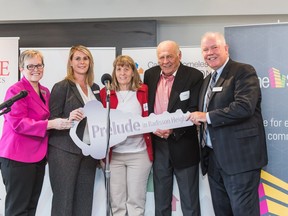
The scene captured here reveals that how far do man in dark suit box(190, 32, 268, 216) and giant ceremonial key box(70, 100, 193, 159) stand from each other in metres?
0.23

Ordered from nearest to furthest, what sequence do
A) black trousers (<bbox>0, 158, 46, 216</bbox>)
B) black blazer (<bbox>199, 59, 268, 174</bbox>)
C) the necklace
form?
1. black blazer (<bbox>199, 59, 268, 174</bbox>)
2. black trousers (<bbox>0, 158, 46, 216</bbox>)
3. the necklace

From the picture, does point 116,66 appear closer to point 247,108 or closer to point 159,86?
point 159,86

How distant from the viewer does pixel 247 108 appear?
7.48 feet

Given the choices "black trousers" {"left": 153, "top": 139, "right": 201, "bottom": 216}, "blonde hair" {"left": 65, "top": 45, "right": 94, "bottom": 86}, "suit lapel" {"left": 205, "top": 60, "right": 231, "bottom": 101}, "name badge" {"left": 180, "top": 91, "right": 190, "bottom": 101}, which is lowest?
"black trousers" {"left": 153, "top": 139, "right": 201, "bottom": 216}

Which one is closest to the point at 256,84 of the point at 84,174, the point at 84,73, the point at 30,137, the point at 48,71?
the point at 84,73

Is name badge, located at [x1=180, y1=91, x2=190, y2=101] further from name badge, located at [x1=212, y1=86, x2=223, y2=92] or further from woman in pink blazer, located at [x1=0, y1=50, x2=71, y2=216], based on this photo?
woman in pink blazer, located at [x1=0, y1=50, x2=71, y2=216]

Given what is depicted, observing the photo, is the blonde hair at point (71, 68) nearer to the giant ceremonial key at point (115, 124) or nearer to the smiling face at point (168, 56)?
the giant ceremonial key at point (115, 124)

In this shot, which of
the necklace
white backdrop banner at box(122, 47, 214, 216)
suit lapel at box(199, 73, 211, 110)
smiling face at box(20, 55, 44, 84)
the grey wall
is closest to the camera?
smiling face at box(20, 55, 44, 84)

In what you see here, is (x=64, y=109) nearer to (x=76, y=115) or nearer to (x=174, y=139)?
(x=76, y=115)

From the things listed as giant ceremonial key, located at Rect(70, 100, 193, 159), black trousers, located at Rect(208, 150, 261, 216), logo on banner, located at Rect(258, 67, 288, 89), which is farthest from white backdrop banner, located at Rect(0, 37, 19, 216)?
logo on banner, located at Rect(258, 67, 288, 89)

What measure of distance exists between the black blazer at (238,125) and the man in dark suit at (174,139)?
1.31ft

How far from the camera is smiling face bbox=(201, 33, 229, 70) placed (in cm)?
251

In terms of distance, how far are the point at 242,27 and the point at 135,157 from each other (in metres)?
1.58

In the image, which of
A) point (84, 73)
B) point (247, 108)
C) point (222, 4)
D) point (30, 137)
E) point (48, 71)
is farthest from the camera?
point (222, 4)
